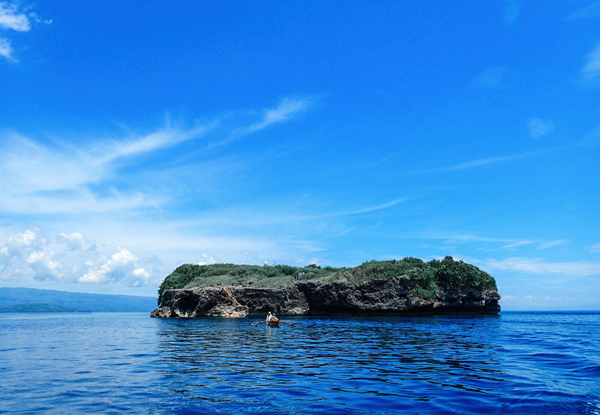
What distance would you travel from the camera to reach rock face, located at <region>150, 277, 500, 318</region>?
212 feet

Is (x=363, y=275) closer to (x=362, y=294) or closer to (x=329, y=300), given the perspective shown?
(x=362, y=294)

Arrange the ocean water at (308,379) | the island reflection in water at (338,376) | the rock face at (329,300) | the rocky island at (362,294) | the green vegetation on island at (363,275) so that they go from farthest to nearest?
the green vegetation on island at (363,275), the rocky island at (362,294), the rock face at (329,300), the island reflection in water at (338,376), the ocean water at (308,379)

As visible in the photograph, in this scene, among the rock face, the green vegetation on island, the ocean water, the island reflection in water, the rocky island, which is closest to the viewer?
the ocean water

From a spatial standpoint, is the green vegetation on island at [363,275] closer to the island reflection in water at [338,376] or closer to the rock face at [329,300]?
the rock face at [329,300]

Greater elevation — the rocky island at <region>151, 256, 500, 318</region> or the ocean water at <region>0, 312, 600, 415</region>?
the rocky island at <region>151, 256, 500, 318</region>

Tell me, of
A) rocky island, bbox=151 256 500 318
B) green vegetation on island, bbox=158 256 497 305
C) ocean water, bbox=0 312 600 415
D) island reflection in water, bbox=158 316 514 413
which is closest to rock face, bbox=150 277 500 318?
rocky island, bbox=151 256 500 318

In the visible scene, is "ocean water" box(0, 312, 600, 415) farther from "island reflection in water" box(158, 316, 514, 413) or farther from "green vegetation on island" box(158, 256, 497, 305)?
"green vegetation on island" box(158, 256, 497, 305)

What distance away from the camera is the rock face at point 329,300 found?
64588 mm

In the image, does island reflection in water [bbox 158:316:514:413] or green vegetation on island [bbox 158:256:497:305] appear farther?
green vegetation on island [bbox 158:256:497:305]

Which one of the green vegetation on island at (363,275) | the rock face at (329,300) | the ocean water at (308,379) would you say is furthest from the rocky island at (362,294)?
the ocean water at (308,379)

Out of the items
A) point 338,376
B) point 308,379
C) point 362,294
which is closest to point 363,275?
point 362,294

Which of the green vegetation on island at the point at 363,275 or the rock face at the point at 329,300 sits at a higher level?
the green vegetation on island at the point at 363,275

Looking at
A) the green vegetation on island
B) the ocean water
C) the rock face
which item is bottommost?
the ocean water

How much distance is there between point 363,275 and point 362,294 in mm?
4340
